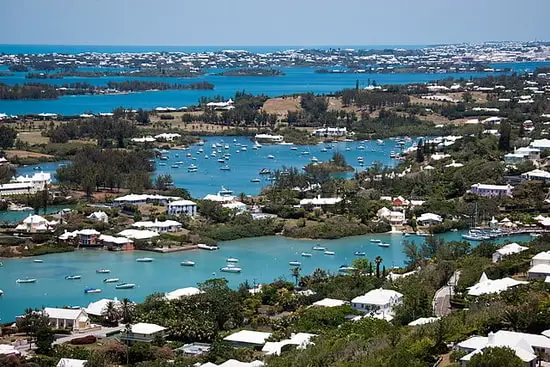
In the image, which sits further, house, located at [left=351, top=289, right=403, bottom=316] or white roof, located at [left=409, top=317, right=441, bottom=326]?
house, located at [left=351, top=289, right=403, bottom=316]

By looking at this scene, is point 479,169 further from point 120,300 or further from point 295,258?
point 120,300

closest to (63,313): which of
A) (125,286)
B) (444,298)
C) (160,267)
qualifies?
(125,286)

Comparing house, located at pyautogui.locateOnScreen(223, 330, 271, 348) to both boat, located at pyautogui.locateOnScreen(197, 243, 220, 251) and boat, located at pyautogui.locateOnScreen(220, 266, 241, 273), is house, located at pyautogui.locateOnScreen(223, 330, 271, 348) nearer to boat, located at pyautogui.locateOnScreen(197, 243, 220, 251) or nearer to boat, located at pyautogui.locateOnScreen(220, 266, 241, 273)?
boat, located at pyautogui.locateOnScreen(220, 266, 241, 273)

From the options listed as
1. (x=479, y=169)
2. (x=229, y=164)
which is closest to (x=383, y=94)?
(x=229, y=164)

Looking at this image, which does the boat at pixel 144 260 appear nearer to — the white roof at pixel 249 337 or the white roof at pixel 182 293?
the white roof at pixel 182 293

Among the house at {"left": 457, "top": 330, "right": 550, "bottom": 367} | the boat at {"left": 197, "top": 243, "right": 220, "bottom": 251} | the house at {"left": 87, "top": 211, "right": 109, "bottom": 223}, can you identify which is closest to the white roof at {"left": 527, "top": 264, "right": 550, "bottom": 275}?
the house at {"left": 457, "top": 330, "right": 550, "bottom": 367}

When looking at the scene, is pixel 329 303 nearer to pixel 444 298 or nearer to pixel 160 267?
pixel 444 298
